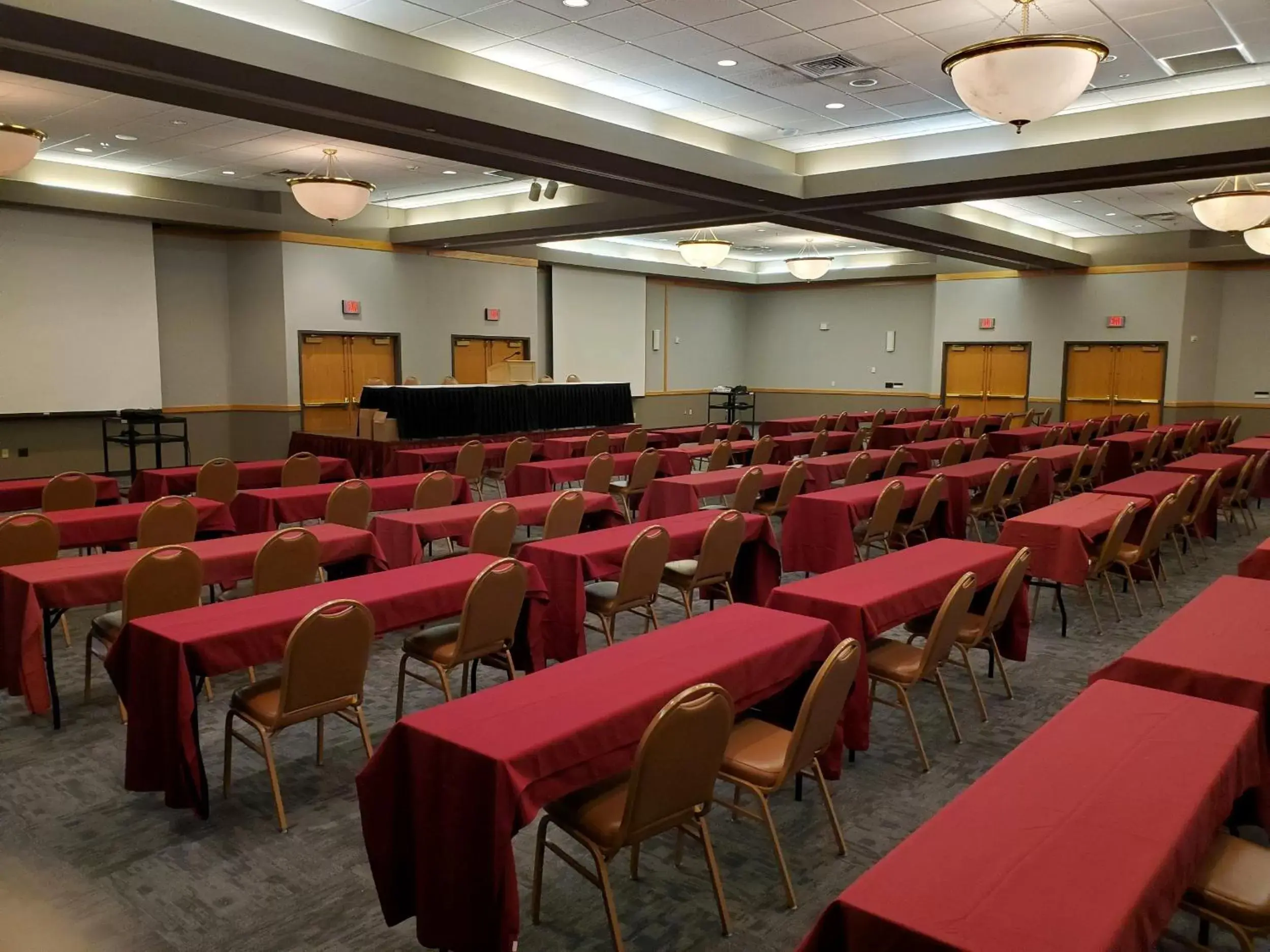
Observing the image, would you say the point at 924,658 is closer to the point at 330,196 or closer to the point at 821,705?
the point at 821,705

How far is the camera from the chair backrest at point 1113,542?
635 cm

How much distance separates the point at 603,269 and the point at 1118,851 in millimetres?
17756

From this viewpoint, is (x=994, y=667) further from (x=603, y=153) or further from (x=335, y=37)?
(x=335, y=37)

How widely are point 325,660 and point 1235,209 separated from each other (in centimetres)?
961

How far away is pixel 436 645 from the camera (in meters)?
4.55

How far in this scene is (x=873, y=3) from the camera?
643 cm

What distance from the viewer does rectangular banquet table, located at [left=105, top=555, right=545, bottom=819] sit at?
366cm

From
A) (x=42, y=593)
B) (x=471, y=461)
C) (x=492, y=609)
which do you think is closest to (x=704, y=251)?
(x=471, y=461)

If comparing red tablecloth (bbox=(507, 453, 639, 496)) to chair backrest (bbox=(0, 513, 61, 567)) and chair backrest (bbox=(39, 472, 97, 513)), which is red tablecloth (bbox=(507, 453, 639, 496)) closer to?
chair backrest (bbox=(39, 472, 97, 513))

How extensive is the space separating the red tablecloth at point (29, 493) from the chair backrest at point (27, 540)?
2.16 m

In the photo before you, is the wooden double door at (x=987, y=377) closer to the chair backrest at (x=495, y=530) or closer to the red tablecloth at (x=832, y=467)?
the red tablecloth at (x=832, y=467)

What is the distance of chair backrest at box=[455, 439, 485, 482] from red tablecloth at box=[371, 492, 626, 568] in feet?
10.7

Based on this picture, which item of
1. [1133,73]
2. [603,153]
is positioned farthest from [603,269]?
[1133,73]

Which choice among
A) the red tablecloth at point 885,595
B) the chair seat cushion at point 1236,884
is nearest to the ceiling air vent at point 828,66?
the red tablecloth at point 885,595
